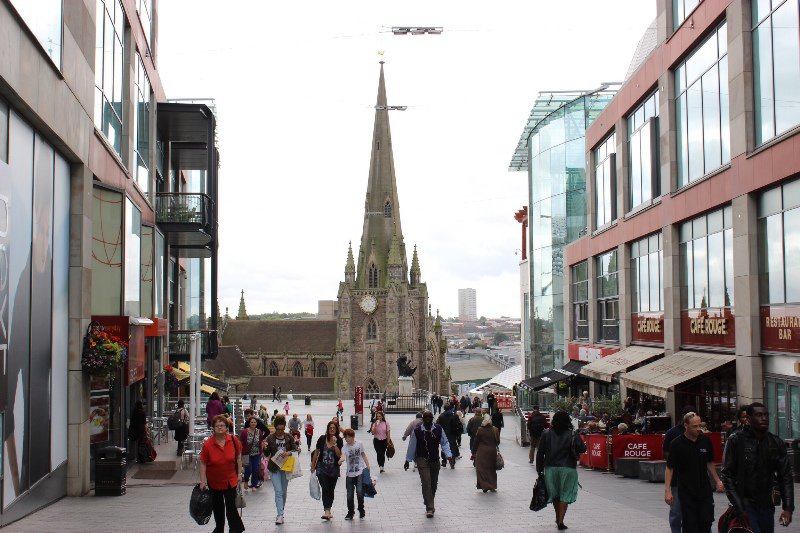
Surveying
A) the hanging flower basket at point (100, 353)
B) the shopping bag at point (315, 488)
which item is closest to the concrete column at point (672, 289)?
the shopping bag at point (315, 488)

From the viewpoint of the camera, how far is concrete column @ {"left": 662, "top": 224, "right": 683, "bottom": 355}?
23.4 meters

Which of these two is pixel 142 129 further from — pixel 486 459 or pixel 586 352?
pixel 586 352

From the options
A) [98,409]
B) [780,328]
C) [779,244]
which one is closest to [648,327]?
[780,328]

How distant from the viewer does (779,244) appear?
1689 centimetres

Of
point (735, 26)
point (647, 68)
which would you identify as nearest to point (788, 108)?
point (735, 26)

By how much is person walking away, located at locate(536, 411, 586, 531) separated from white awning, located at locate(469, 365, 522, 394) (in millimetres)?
37131

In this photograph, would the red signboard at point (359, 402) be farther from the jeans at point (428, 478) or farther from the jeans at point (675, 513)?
the jeans at point (675, 513)

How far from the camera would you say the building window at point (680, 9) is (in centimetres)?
2183

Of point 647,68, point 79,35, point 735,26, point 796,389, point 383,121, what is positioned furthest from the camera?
point 383,121

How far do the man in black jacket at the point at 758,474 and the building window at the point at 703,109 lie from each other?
1223cm

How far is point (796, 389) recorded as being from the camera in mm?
16141

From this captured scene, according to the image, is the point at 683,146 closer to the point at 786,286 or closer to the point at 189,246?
the point at 786,286

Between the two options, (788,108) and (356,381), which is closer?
(788,108)

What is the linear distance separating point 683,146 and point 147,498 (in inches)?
623
